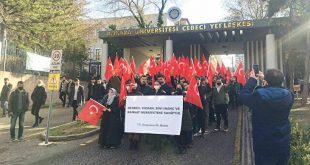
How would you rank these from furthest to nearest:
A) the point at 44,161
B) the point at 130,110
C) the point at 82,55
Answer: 1. the point at 82,55
2. the point at 130,110
3. the point at 44,161

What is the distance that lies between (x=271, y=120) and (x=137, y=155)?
15.5ft

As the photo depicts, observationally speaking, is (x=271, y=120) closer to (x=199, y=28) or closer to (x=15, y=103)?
(x=15, y=103)

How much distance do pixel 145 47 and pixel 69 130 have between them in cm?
2351

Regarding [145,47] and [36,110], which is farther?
[145,47]

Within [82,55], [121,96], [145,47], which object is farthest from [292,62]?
[121,96]

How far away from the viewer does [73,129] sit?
11742 mm

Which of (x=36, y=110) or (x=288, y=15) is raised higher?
(x=288, y=15)

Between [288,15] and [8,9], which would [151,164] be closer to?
[288,15]

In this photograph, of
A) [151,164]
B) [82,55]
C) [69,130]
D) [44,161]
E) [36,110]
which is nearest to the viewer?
[151,164]

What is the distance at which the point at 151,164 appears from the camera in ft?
24.8

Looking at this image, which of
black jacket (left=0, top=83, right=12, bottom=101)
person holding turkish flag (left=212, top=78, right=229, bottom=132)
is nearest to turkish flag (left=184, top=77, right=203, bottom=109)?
person holding turkish flag (left=212, top=78, right=229, bottom=132)

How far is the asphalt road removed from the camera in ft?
25.6

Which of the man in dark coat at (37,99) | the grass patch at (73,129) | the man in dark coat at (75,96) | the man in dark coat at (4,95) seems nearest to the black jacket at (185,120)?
the grass patch at (73,129)

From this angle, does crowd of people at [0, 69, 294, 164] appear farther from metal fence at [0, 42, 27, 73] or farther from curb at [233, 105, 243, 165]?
metal fence at [0, 42, 27, 73]
